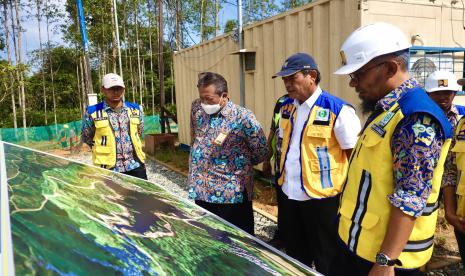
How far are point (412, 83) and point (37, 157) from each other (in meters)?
1.70

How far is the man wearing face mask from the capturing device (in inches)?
101

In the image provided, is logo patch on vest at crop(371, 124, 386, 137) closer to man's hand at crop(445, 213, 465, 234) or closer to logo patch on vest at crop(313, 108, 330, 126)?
logo patch on vest at crop(313, 108, 330, 126)

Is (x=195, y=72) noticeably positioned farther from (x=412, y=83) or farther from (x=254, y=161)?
(x=412, y=83)

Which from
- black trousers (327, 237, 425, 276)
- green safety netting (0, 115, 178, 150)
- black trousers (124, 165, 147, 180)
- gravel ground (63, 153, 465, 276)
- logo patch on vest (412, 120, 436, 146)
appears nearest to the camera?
logo patch on vest (412, 120, 436, 146)

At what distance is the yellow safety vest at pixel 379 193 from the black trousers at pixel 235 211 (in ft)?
4.15

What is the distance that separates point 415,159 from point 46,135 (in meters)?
17.5

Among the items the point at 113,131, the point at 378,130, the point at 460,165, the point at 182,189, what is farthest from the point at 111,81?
the point at 182,189

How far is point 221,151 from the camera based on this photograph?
2.57 metres

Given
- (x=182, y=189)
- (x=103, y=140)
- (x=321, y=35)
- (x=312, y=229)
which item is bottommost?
(x=182, y=189)

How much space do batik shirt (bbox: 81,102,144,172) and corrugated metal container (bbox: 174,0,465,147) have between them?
8.34 ft

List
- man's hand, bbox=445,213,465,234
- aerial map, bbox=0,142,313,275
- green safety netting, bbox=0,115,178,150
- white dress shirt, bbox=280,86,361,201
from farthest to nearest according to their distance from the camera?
green safety netting, bbox=0,115,178,150
white dress shirt, bbox=280,86,361,201
man's hand, bbox=445,213,465,234
aerial map, bbox=0,142,313,275

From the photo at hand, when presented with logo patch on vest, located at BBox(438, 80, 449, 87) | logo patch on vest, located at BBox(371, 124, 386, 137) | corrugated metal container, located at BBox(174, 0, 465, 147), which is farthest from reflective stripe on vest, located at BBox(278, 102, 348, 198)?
corrugated metal container, located at BBox(174, 0, 465, 147)

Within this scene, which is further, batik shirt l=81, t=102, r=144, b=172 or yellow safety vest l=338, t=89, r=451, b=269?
batik shirt l=81, t=102, r=144, b=172

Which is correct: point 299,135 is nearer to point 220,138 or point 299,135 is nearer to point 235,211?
point 220,138
